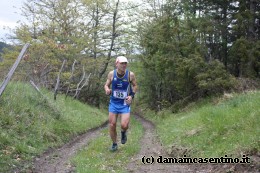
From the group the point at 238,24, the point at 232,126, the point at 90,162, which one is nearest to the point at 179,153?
the point at 232,126

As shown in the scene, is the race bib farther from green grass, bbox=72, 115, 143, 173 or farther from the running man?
green grass, bbox=72, 115, 143, 173

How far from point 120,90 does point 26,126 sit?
3507mm

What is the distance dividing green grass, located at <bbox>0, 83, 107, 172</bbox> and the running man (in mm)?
2475

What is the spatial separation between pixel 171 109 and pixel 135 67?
16.9 meters

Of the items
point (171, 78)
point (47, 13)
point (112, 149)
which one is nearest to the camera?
Result: point (112, 149)

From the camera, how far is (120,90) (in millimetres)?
9555

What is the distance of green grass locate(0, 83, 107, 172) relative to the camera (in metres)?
8.69

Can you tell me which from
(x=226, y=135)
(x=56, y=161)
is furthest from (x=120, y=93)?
(x=226, y=135)

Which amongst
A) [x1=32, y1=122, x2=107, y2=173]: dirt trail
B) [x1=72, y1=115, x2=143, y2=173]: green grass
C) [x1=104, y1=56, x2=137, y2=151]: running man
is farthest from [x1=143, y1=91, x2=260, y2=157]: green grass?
[x1=32, y1=122, x2=107, y2=173]: dirt trail

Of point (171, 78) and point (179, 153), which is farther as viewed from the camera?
point (171, 78)

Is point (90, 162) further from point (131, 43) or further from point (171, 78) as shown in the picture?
point (131, 43)

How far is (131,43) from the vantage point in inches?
1629

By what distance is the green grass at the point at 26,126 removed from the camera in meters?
8.69

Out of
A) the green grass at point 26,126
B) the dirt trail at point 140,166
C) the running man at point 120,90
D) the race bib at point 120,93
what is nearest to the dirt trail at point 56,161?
the dirt trail at point 140,166
